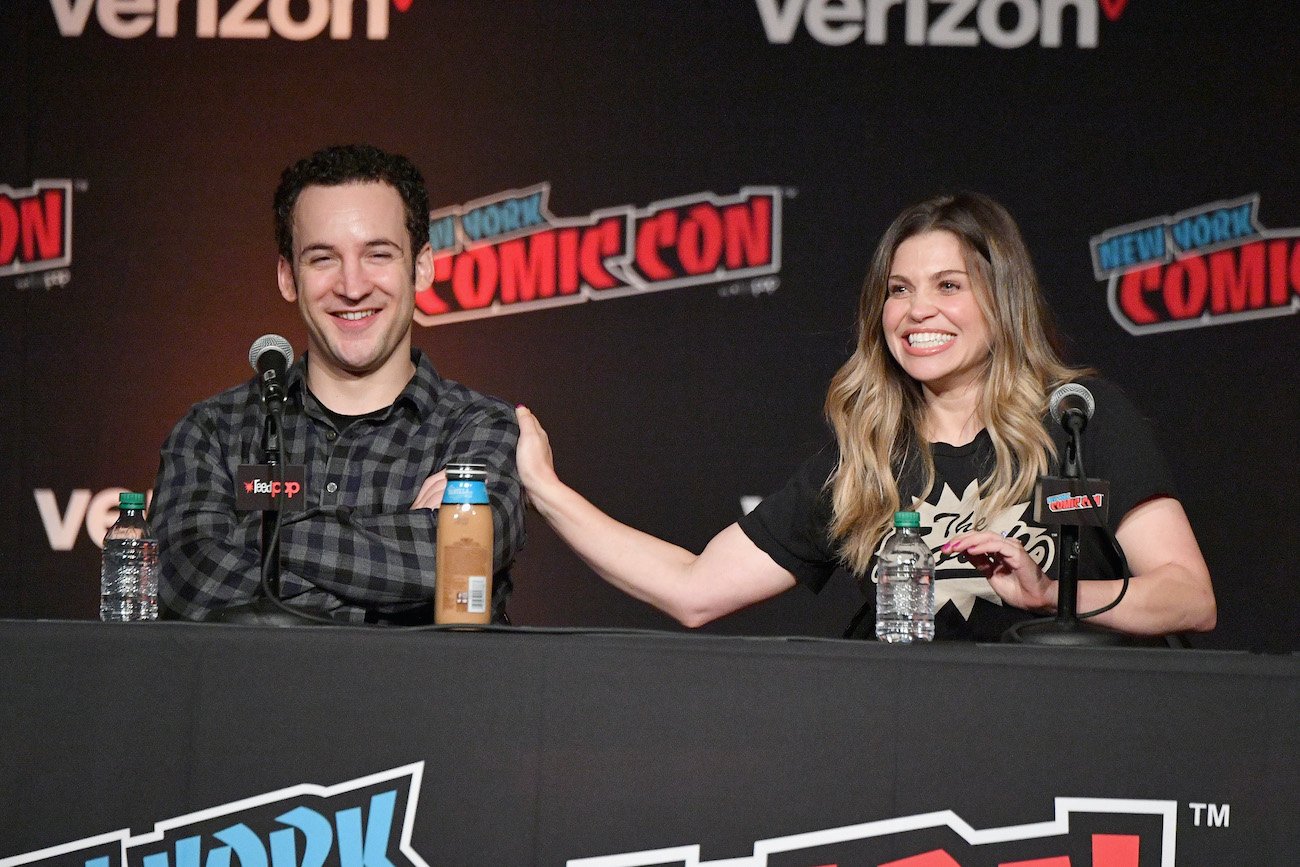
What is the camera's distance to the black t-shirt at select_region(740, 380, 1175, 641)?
2.16 metres

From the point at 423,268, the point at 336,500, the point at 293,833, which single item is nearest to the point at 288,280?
the point at 423,268

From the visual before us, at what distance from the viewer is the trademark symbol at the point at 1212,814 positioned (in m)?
1.54

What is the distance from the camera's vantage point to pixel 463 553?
6.18 ft

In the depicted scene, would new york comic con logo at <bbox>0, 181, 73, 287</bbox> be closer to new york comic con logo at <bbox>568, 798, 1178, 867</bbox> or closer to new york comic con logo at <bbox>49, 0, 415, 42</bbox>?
new york comic con logo at <bbox>49, 0, 415, 42</bbox>

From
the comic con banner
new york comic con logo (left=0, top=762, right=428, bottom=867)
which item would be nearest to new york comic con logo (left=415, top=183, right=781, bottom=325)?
the comic con banner

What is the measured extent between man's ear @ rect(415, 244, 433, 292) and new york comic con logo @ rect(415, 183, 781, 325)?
126 centimetres

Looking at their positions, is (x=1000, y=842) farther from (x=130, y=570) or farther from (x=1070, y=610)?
(x=130, y=570)

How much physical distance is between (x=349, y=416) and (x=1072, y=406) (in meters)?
1.19

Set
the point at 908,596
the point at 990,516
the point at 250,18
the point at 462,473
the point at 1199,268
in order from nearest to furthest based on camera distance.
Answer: the point at 462,473 → the point at 908,596 → the point at 990,516 → the point at 1199,268 → the point at 250,18

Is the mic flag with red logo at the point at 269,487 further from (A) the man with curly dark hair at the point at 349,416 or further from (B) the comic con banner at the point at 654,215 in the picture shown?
(B) the comic con banner at the point at 654,215

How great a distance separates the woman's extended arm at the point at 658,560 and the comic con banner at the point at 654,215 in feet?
4.13

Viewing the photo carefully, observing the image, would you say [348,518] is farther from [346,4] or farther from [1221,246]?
[1221,246]

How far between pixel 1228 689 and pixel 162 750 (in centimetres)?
122

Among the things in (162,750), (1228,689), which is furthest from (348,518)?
(1228,689)
